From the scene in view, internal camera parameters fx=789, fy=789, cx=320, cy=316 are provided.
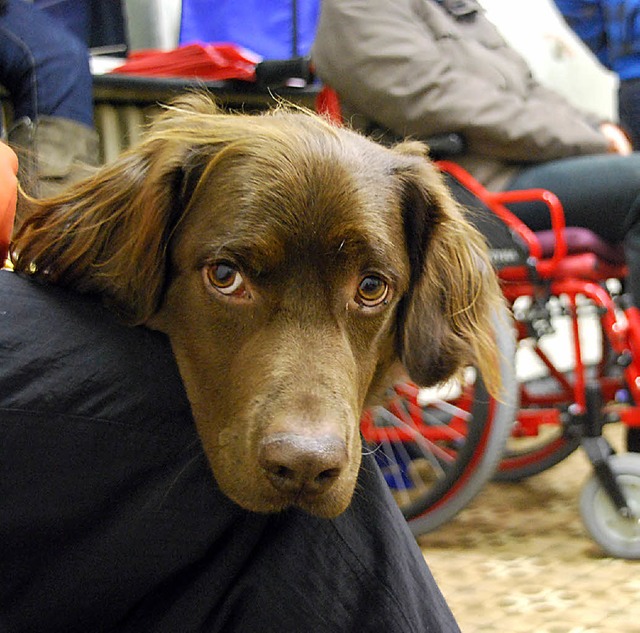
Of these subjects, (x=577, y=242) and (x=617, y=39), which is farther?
(x=617, y=39)

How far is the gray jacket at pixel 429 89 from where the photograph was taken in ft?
8.19

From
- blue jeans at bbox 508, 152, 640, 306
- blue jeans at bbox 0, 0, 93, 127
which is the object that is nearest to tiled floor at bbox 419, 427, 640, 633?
blue jeans at bbox 508, 152, 640, 306

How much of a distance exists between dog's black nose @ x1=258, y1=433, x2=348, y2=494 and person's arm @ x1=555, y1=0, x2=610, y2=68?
9.30 ft

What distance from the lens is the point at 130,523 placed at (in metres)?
1.03

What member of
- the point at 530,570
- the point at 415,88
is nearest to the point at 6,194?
the point at 415,88

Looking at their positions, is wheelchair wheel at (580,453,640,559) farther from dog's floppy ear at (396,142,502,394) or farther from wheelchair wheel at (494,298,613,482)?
dog's floppy ear at (396,142,502,394)

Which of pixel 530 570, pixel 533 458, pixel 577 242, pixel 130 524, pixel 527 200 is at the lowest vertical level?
pixel 533 458

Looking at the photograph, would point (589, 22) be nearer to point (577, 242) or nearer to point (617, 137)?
point (617, 137)

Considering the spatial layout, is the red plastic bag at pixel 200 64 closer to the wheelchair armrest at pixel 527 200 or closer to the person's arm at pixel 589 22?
the wheelchair armrest at pixel 527 200

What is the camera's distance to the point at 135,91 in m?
3.30

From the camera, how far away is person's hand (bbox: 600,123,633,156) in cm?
309

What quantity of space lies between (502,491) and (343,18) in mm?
1944

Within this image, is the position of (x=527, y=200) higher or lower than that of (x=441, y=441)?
higher

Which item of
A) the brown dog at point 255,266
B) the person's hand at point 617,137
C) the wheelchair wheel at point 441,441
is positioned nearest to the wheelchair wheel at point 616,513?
the wheelchair wheel at point 441,441
